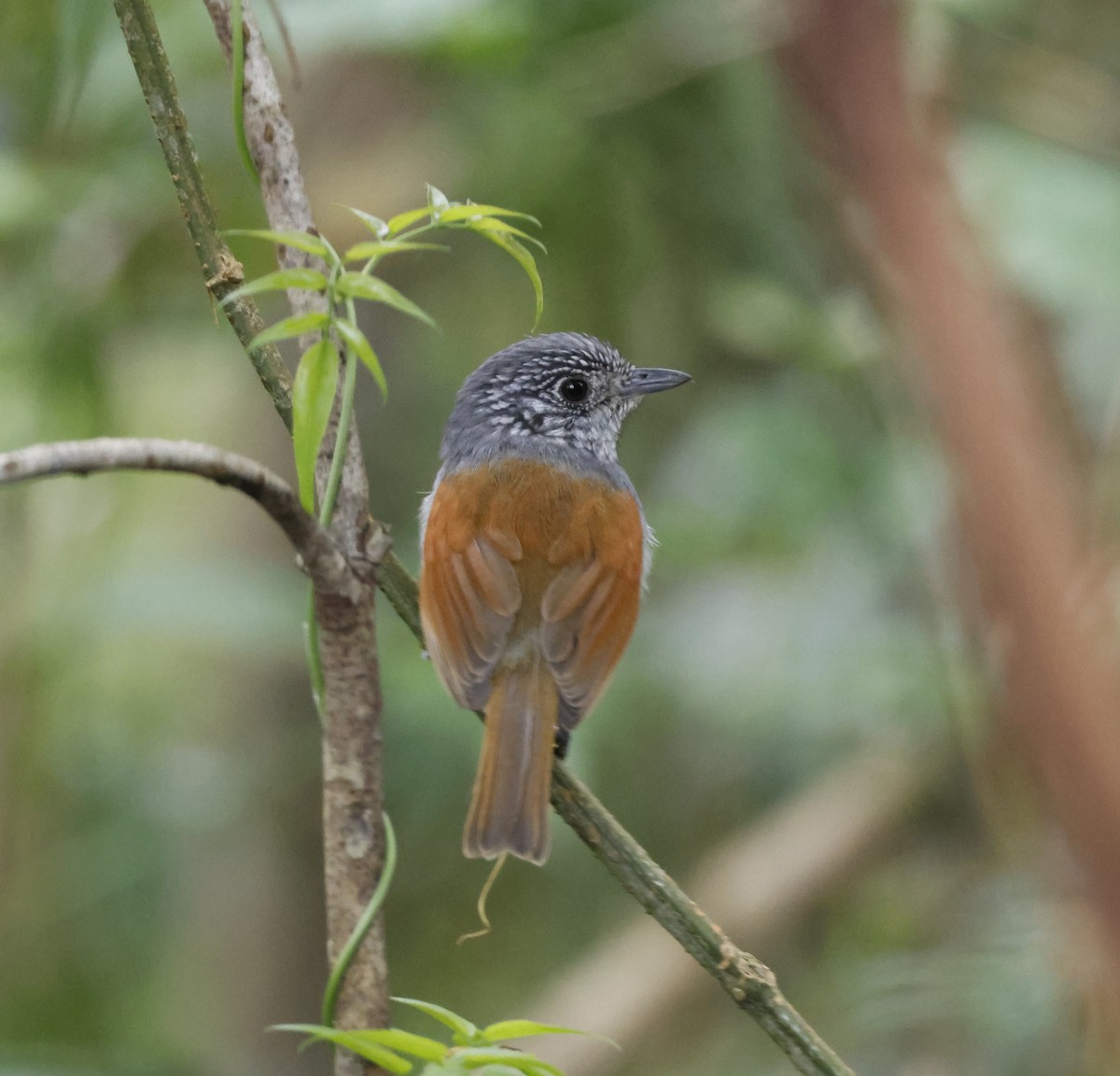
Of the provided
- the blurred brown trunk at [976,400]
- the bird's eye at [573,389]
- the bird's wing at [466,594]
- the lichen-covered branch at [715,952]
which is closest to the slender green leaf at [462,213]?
the blurred brown trunk at [976,400]

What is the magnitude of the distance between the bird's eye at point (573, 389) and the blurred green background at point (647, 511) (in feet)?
1.96

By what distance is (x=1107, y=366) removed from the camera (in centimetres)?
467

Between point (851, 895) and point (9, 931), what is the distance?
2522 millimetres

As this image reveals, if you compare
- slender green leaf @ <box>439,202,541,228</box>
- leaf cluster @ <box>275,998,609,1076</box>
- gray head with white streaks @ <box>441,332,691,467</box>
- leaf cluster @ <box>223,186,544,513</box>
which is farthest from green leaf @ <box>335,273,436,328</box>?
gray head with white streaks @ <box>441,332,691,467</box>

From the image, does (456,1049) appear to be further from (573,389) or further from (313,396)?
(573,389)

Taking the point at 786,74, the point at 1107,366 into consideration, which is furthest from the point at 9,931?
the point at 1107,366

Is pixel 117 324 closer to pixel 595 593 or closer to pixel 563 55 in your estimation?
pixel 563 55

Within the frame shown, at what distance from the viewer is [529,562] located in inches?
115

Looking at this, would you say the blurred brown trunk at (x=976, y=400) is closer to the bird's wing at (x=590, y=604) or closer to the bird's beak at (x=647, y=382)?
the bird's wing at (x=590, y=604)

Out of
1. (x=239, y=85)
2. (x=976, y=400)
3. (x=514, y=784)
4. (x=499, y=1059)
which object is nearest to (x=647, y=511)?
(x=514, y=784)

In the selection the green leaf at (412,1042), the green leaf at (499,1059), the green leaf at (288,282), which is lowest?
the green leaf at (499,1059)

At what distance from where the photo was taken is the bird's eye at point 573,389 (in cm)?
333

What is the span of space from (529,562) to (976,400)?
1.82 metres

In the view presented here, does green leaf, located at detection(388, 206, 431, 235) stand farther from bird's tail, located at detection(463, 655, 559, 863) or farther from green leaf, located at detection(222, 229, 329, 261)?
bird's tail, located at detection(463, 655, 559, 863)
